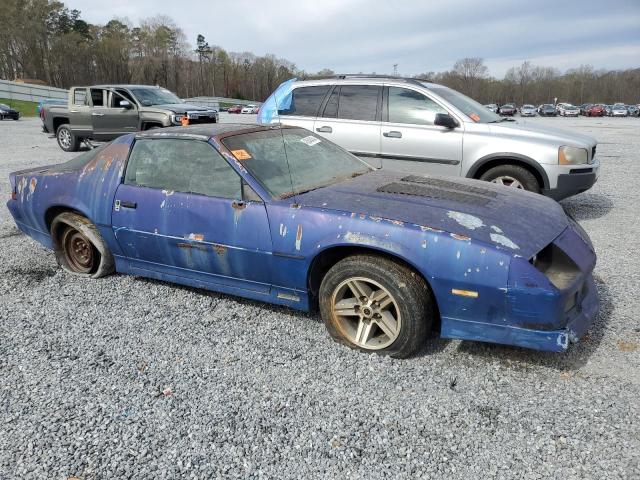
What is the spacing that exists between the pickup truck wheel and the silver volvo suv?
888 centimetres

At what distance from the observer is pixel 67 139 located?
1349 cm

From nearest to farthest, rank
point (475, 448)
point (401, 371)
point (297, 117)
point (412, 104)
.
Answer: point (475, 448), point (401, 371), point (412, 104), point (297, 117)

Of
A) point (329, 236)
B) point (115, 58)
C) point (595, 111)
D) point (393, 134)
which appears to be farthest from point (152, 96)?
point (115, 58)

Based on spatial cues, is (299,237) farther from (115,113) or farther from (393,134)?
(115,113)

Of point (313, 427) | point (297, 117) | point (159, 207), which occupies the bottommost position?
point (313, 427)

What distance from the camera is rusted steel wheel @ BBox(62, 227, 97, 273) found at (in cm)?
432

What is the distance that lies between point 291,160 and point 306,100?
11.8 ft

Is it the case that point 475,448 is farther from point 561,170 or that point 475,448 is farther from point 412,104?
point 412,104

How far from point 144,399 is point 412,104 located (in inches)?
197

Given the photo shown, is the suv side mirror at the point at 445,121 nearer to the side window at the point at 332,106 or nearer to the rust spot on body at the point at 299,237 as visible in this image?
the side window at the point at 332,106

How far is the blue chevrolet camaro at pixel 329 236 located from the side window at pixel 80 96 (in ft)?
31.7

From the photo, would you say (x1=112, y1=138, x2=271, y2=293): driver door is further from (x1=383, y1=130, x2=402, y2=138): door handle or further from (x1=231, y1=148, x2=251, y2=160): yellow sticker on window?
(x1=383, y1=130, x2=402, y2=138): door handle

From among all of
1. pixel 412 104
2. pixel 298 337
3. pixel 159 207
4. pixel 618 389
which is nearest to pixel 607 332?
pixel 618 389

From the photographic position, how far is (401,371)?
2.87 meters
